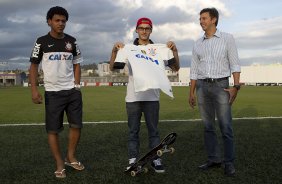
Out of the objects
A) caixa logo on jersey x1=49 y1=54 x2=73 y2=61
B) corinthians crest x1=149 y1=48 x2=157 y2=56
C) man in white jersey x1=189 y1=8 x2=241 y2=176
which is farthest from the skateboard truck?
caixa logo on jersey x1=49 y1=54 x2=73 y2=61

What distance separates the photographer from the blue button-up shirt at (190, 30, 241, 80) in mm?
5127

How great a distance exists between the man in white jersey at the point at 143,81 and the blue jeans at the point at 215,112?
1.96 feet

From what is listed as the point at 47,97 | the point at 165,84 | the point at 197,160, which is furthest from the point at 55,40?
the point at 197,160

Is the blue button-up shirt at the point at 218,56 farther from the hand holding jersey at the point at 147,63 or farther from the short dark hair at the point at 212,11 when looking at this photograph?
the hand holding jersey at the point at 147,63

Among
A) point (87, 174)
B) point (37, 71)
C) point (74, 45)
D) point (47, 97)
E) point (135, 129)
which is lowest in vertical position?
point (87, 174)

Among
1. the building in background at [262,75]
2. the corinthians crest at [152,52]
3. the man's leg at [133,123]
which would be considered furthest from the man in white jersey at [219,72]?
the building in background at [262,75]

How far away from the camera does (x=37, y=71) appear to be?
5219 millimetres

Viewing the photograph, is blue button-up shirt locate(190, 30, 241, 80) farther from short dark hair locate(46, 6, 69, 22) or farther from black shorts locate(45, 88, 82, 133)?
short dark hair locate(46, 6, 69, 22)

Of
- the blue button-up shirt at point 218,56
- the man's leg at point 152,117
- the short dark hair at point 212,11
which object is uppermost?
the short dark hair at point 212,11

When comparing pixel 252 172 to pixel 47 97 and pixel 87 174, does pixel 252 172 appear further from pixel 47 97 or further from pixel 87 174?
pixel 47 97

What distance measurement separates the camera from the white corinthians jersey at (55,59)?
5070 millimetres

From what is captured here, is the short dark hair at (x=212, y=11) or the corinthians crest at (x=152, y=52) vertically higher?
the short dark hair at (x=212, y=11)

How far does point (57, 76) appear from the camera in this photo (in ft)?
16.9

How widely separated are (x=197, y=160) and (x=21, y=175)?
113 inches
